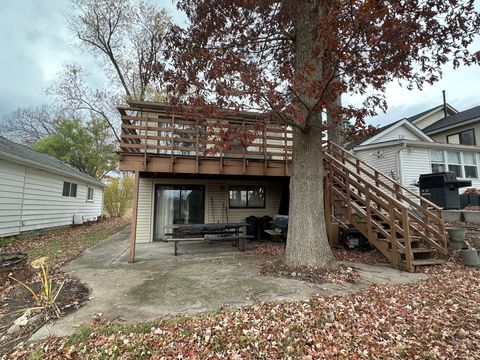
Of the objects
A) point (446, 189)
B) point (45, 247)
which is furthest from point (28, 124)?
point (446, 189)

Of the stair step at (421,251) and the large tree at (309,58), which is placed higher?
the large tree at (309,58)

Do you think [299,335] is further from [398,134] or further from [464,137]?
[464,137]

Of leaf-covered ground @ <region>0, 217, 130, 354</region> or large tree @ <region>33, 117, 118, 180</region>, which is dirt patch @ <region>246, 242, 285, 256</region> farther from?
large tree @ <region>33, 117, 118, 180</region>

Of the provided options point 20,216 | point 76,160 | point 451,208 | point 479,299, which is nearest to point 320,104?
point 479,299

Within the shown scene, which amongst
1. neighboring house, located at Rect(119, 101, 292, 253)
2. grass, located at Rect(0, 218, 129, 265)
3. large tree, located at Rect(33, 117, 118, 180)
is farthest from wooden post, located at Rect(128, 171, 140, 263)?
large tree, located at Rect(33, 117, 118, 180)

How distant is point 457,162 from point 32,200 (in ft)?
68.3

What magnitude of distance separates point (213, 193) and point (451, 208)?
8.99 m

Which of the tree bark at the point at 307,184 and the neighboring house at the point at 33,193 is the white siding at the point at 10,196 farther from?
the tree bark at the point at 307,184

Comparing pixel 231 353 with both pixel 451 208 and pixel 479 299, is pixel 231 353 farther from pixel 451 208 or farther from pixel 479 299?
pixel 451 208

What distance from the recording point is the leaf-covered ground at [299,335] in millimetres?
2617

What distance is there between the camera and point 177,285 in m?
4.47

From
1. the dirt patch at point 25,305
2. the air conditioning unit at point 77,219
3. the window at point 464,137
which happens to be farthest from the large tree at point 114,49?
the window at point 464,137

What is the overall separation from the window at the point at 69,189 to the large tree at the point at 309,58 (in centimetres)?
1078

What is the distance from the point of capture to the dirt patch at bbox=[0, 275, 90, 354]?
117 inches
